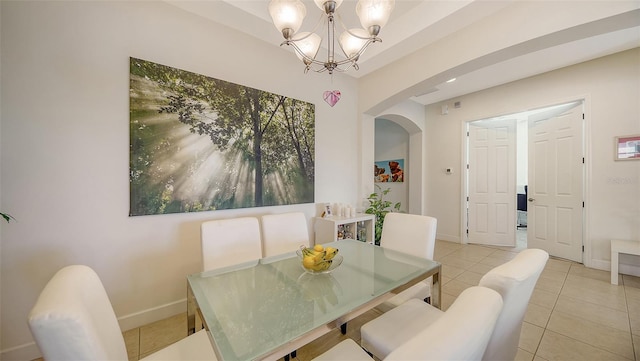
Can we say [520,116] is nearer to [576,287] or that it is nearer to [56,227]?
[576,287]

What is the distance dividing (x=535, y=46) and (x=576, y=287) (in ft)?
9.00

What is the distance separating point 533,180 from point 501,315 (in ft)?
14.1

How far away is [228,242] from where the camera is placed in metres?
1.81

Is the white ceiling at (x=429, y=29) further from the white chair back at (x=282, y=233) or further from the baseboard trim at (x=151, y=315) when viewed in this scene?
the baseboard trim at (x=151, y=315)

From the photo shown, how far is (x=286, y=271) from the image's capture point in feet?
4.97

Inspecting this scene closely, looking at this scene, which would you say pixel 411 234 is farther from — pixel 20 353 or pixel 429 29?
pixel 20 353

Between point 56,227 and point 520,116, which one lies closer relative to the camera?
point 56,227

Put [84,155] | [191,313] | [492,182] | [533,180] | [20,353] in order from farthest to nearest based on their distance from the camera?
[492,182] < [533,180] < [84,155] < [20,353] < [191,313]

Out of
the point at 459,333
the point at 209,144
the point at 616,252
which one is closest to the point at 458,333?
the point at 459,333

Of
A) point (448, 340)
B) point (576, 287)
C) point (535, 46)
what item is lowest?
point (576, 287)

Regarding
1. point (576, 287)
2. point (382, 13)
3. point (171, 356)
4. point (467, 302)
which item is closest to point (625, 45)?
point (576, 287)

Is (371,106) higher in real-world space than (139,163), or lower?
higher

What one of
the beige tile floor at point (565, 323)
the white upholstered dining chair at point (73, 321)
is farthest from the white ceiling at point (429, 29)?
the beige tile floor at point (565, 323)

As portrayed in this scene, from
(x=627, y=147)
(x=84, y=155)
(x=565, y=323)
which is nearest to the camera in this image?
(x=84, y=155)
